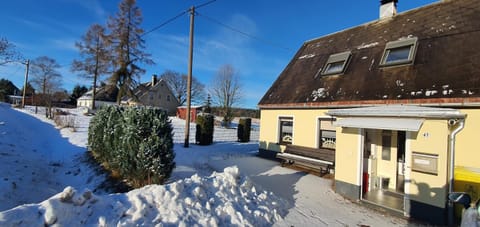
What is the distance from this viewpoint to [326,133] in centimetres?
897

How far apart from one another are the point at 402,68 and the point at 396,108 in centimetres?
289

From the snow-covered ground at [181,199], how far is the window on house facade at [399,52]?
185 inches

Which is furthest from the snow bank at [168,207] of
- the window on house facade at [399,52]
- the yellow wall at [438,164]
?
the window on house facade at [399,52]

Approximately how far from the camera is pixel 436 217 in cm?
486

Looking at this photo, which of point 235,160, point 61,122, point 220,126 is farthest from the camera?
point 220,126

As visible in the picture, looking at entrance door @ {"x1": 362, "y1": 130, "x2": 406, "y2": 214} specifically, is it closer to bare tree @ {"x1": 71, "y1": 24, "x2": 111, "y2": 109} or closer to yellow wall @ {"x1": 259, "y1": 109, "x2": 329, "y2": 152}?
yellow wall @ {"x1": 259, "y1": 109, "x2": 329, "y2": 152}

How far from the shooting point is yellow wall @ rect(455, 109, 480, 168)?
17.8 feet

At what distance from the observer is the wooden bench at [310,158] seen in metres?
8.00

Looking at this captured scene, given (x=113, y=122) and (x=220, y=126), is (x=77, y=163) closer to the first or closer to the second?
(x=113, y=122)

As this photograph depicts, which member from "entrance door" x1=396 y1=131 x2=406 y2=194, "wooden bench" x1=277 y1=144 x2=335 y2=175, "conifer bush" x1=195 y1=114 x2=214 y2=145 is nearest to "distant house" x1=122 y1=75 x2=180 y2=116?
"conifer bush" x1=195 y1=114 x2=214 y2=145

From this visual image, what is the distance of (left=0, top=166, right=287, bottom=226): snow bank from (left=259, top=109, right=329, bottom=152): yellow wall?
4607 millimetres

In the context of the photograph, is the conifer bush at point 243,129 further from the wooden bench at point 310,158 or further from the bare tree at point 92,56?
the bare tree at point 92,56

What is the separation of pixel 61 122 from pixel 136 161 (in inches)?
618

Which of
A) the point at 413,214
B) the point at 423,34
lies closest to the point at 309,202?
the point at 413,214
